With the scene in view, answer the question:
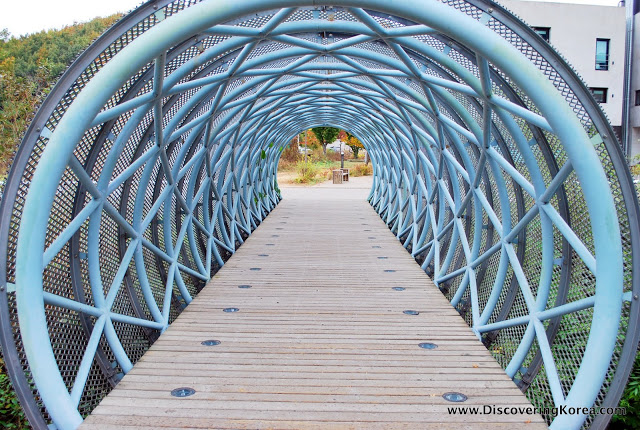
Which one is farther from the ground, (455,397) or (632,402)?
(455,397)

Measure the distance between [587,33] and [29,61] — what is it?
30926mm

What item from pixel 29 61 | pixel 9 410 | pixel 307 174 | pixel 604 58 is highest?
pixel 29 61

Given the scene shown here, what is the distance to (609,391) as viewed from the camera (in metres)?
4.25

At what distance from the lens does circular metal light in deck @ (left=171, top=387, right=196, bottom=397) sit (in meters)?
5.07

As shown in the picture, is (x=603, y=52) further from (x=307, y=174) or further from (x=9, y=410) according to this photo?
(x=9, y=410)

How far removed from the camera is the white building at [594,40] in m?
25.6

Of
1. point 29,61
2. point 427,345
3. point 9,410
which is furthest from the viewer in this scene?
point 29,61

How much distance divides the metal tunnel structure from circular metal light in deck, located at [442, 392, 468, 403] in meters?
0.76

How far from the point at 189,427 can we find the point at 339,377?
1.57 metres

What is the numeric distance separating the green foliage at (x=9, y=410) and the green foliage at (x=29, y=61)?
6.89 meters

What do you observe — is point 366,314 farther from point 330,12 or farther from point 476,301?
point 330,12

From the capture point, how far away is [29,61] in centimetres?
3294

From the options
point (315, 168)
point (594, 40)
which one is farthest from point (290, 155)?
point (594, 40)

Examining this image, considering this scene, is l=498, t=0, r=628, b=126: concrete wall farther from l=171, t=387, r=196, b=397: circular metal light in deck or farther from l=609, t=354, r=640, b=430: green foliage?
l=171, t=387, r=196, b=397: circular metal light in deck
